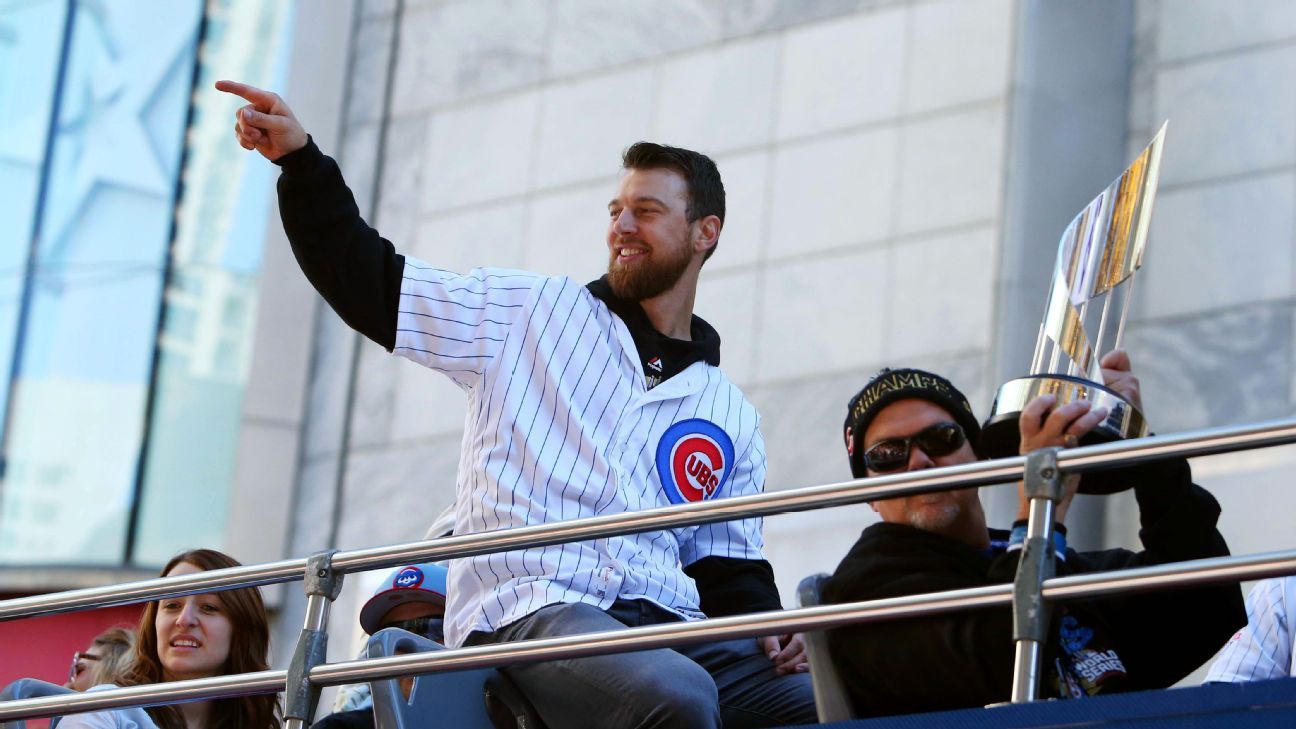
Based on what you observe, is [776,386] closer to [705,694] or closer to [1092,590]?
[705,694]

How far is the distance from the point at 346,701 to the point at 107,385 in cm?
915

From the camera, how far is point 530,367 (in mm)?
5711

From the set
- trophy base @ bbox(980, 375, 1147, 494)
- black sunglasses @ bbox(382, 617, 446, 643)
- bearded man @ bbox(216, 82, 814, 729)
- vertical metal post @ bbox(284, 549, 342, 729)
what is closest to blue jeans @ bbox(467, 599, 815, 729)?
bearded man @ bbox(216, 82, 814, 729)

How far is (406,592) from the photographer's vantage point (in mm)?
6648

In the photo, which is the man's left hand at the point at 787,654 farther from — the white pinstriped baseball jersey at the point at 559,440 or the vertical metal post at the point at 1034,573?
the vertical metal post at the point at 1034,573

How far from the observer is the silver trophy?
4.88 m

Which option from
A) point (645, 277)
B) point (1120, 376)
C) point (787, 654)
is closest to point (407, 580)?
point (645, 277)

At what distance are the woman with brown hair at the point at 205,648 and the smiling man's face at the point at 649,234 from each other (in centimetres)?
156

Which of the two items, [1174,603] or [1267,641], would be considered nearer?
[1174,603]

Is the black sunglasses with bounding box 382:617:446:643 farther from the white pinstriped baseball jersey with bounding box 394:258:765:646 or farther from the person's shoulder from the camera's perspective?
the person's shoulder

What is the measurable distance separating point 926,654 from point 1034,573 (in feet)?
2.19

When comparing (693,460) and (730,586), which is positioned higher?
(693,460)

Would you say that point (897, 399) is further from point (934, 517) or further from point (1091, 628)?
point (1091, 628)

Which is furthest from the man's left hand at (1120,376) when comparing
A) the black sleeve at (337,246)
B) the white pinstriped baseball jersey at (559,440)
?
the black sleeve at (337,246)
